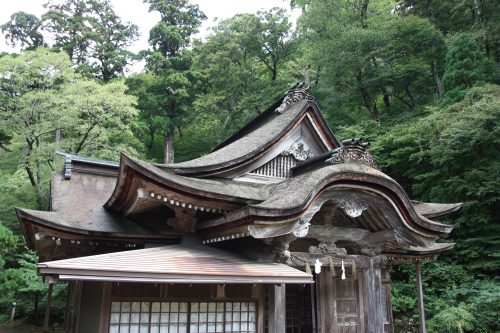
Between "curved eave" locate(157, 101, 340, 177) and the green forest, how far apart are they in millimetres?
1681

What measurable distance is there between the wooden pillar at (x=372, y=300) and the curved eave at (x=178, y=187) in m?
3.01

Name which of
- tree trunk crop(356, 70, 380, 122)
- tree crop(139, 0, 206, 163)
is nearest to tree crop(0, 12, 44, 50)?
tree crop(139, 0, 206, 163)

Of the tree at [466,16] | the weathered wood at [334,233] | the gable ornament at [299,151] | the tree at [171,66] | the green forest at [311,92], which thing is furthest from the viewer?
the tree at [171,66]

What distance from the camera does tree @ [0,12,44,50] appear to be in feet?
106

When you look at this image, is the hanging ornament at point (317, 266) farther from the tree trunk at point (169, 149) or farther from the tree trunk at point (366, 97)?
the tree trunk at point (169, 149)

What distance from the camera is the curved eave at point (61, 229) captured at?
728cm

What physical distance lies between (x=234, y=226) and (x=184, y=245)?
1377 mm

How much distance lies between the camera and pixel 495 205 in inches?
635

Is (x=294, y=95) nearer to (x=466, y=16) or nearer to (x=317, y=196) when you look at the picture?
(x=317, y=196)

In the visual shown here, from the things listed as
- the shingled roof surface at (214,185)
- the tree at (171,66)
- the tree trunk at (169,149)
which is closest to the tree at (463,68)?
the shingled roof surface at (214,185)

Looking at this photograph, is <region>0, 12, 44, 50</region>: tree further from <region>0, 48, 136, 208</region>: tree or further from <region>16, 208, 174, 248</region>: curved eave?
<region>16, 208, 174, 248</region>: curved eave

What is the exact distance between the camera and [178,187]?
6891mm

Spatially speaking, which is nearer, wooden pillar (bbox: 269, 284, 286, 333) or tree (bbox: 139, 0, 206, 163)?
wooden pillar (bbox: 269, 284, 286, 333)

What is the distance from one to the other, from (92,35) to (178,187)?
101 feet
